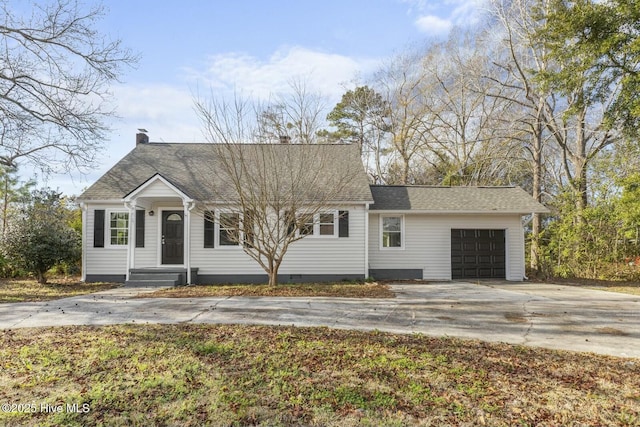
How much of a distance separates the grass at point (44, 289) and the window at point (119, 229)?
5.00 feet

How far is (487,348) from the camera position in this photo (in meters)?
5.07

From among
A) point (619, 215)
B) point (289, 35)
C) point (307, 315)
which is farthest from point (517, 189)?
point (307, 315)

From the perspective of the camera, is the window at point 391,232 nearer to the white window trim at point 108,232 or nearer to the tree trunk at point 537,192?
the tree trunk at point 537,192

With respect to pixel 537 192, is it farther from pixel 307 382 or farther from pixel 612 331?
pixel 307 382

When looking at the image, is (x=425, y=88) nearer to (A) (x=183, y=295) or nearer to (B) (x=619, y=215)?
(B) (x=619, y=215)

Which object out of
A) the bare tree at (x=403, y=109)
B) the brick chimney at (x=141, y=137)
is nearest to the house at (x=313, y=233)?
the brick chimney at (x=141, y=137)

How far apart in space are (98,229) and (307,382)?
39.3ft

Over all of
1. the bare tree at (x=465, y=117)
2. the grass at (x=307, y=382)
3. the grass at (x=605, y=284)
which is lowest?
the grass at (x=605, y=284)

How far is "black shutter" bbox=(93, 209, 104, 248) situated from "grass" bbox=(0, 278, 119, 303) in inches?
55.4

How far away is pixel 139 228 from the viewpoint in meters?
13.1

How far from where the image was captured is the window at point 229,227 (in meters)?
10.9

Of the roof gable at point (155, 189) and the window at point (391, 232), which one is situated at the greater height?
the roof gable at point (155, 189)

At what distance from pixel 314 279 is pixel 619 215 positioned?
1084 centimetres

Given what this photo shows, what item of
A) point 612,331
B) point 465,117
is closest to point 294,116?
point 612,331
